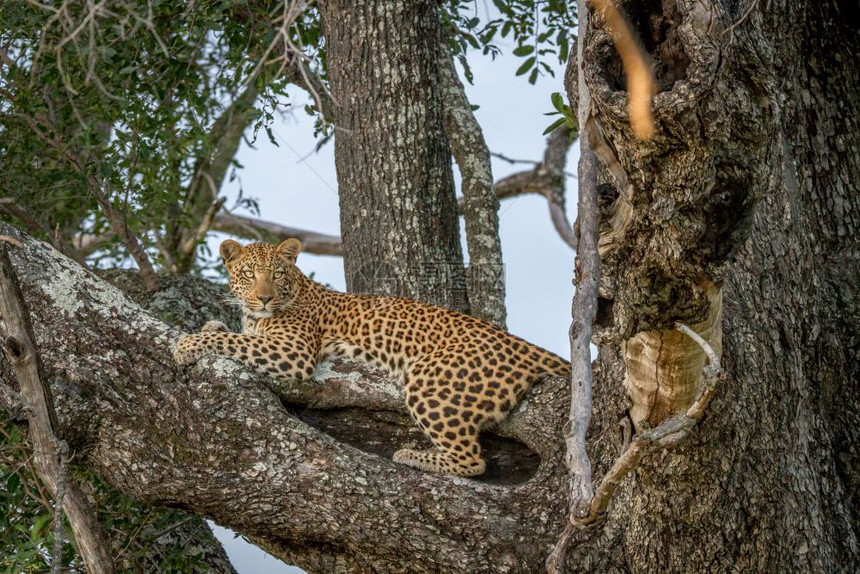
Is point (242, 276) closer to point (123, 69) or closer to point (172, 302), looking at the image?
point (172, 302)

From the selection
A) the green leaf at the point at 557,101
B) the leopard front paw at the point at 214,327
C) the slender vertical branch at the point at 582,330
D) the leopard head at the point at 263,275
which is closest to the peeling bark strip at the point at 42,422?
the leopard front paw at the point at 214,327

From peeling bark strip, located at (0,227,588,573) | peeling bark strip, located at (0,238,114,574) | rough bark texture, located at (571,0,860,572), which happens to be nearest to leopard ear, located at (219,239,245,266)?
peeling bark strip, located at (0,227,588,573)

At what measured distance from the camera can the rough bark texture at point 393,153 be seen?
7.27m

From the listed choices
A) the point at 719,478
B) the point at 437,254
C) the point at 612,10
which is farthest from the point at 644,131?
the point at 437,254

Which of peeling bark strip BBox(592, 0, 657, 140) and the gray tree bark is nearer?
peeling bark strip BBox(592, 0, 657, 140)

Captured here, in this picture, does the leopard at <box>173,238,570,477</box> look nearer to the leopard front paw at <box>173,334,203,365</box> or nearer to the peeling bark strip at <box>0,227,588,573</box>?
the leopard front paw at <box>173,334,203,365</box>

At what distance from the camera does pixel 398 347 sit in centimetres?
680

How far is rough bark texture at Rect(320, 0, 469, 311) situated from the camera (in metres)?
7.27

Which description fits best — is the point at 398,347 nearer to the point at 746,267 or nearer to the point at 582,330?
the point at 746,267

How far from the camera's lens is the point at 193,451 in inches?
212

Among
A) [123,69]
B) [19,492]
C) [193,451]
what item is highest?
[123,69]

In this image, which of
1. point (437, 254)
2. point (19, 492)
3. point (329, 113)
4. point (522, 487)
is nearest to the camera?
point (522, 487)

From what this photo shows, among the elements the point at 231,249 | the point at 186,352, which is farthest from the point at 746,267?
the point at 231,249

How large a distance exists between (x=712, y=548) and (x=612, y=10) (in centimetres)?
223
